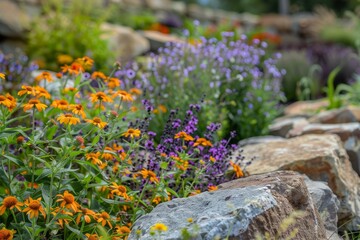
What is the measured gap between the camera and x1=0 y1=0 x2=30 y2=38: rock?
8.04m

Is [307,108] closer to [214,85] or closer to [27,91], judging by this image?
[214,85]

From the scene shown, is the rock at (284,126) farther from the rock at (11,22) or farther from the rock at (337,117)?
the rock at (11,22)

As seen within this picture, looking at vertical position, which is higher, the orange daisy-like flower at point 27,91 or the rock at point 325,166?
the orange daisy-like flower at point 27,91

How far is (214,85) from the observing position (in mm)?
5066

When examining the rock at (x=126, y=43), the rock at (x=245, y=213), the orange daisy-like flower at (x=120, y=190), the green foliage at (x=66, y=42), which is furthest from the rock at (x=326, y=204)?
the rock at (x=126, y=43)

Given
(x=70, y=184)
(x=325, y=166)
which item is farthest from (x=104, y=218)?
(x=325, y=166)

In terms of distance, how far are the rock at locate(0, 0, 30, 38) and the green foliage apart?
0.32 m

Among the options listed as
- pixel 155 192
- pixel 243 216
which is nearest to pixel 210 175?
pixel 155 192

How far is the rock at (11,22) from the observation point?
316 inches

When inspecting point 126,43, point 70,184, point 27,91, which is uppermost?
point 27,91

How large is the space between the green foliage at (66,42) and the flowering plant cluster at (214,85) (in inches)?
78.0

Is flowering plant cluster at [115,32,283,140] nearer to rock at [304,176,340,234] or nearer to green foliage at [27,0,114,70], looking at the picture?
rock at [304,176,340,234]

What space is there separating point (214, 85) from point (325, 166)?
5.15 ft

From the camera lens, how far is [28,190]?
279 cm
